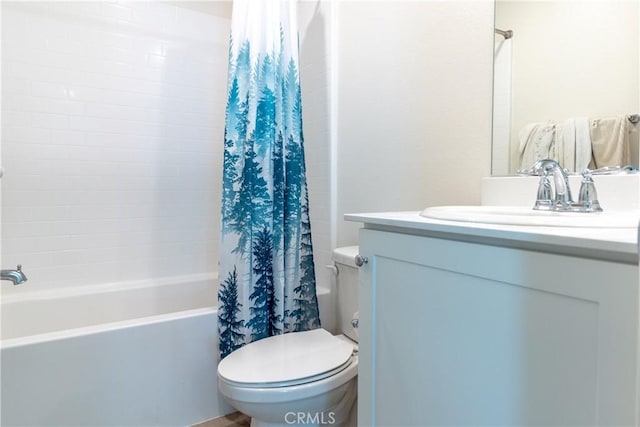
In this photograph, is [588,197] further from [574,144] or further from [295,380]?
[295,380]

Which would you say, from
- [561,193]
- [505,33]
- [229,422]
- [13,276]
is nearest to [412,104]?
[505,33]

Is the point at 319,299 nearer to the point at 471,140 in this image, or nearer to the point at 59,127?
the point at 471,140

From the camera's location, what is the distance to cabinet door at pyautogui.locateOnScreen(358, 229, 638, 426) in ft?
1.70

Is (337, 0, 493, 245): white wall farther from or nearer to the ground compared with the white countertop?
farther from the ground

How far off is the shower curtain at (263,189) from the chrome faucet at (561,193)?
3.19ft

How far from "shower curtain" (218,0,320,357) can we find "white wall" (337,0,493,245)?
264 millimetres

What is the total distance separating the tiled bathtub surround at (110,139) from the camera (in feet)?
6.20

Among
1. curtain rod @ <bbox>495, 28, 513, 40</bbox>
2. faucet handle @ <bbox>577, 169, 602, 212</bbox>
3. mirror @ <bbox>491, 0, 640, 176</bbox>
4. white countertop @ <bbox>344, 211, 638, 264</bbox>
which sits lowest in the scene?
white countertop @ <bbox>344, 211, 638, 264</bbox>

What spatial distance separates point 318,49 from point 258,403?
1601 millimetres

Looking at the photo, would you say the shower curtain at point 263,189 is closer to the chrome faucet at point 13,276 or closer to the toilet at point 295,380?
the toilet at point 295,380

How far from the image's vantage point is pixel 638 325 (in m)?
0.48

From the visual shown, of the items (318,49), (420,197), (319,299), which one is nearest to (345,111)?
(318,49)

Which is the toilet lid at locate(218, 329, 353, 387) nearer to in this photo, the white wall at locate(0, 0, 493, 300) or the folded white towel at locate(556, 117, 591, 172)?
the white wall at locate(0, 0, 493, 300)

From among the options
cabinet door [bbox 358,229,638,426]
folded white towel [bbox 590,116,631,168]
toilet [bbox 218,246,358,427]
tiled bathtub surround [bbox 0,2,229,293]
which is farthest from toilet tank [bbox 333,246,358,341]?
tiled bathtub surround [bbox 0,2,229,293]
